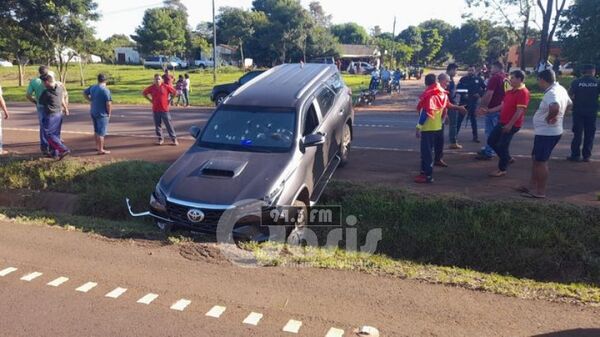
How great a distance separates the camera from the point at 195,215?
5.36 meters

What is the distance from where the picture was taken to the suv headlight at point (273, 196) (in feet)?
17.3

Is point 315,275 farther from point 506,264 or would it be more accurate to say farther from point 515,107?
point 515,107

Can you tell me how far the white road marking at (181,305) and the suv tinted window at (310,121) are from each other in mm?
2925

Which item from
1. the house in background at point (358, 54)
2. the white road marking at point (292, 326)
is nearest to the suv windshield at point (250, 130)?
the white road marking at point (292, 326)

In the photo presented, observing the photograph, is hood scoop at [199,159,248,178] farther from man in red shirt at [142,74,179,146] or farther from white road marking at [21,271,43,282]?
man in red shirt at [142,74,179,146]

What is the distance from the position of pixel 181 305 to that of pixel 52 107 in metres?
6.62

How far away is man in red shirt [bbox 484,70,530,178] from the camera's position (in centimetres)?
704

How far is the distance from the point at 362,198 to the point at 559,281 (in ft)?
9.11

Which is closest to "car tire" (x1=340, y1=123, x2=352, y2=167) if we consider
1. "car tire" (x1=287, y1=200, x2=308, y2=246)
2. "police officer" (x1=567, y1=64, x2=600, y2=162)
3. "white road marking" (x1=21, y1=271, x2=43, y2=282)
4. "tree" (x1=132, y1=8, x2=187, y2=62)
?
"car tire" (x1=287, y1=200, x2=308, y2=246)

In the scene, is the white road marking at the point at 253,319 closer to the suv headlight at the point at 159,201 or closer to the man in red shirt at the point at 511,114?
the suv headlight at the point at 159,201

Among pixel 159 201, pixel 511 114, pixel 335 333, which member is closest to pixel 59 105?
pixel 159 201

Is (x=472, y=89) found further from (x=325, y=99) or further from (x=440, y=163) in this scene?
(x=325, y=99)

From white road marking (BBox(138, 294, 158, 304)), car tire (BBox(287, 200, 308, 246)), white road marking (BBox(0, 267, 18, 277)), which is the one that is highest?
car tire (BBox(287, 200, 308, 246))

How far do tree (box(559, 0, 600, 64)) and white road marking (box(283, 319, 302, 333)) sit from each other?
72.2ft
